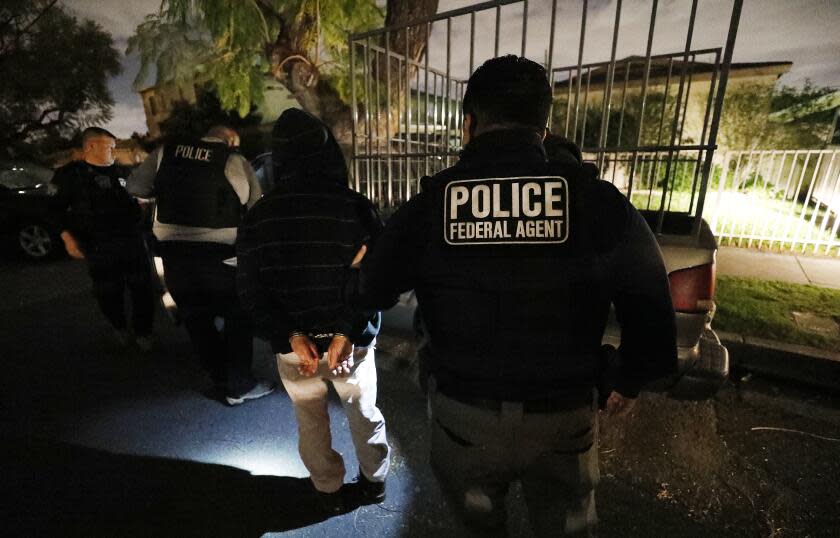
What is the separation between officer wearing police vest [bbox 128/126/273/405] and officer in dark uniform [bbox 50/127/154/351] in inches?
40.1

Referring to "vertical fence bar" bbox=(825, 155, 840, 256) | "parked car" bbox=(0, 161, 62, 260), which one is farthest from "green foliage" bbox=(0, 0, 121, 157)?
"vertical fence bar" bbox=(825, 155, 840, 256)

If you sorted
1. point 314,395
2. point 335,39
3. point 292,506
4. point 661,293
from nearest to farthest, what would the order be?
point 661,293
point 314,395
point 292,506
point 335,39

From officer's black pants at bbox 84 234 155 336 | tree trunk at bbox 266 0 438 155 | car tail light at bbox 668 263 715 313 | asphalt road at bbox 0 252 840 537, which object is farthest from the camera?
tree trunk at bbox 266 0 438 155

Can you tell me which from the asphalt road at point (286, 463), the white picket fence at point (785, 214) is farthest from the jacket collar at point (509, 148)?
the white picket fence at point (785, 214)

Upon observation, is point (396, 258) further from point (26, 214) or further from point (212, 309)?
point (26, 214)

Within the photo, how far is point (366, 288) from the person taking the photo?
4.32ft

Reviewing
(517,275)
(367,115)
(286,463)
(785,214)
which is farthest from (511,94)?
(785,214)

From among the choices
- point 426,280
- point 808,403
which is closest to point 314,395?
point 426,280

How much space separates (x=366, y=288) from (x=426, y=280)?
212mm

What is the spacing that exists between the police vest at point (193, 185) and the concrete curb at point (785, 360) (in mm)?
3965

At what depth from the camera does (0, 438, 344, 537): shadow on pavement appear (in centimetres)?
203

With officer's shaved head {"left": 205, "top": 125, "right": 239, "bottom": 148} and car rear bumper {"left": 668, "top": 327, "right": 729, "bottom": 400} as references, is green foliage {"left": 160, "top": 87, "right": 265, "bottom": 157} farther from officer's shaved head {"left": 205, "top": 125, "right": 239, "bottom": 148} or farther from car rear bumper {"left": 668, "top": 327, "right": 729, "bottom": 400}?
car rear bumper {"left": 668, "top": 327, "right": 729, "bottom": 400}

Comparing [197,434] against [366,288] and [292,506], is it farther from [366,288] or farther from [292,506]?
[366,288]

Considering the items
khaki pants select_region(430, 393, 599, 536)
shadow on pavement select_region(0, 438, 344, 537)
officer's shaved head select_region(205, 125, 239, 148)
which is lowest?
shadow on pavement select_region(0, 438, 344, 537)
